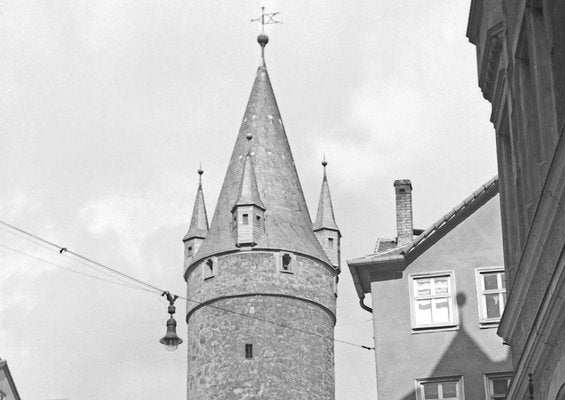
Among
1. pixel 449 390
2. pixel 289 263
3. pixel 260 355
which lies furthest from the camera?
pixel 289 263

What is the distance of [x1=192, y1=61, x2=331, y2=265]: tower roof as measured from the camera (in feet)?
154

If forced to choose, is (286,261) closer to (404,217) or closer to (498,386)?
(404,217)

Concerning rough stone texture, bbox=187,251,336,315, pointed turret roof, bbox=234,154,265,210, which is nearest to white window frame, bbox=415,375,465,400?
rough stone texture, bbox=187,251,336,315

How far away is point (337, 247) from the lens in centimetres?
4950

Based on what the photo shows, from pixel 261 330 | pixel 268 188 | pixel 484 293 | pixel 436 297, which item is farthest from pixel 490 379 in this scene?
pixel 268 188

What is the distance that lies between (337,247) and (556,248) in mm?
38389

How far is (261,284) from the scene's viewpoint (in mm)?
45344

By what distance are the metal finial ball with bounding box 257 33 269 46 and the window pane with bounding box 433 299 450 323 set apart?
28.7 meters

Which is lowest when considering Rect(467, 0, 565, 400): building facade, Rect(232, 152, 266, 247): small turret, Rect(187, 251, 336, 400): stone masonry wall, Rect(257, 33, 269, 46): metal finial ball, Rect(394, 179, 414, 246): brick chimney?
Rect(467, 0, 565, 400): building facade

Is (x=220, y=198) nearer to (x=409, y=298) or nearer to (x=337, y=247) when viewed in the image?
(x=337, y=247)

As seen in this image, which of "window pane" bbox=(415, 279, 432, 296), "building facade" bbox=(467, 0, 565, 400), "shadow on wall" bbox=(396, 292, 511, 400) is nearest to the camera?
"building facade" bbox=(467, 0, 565, 400)

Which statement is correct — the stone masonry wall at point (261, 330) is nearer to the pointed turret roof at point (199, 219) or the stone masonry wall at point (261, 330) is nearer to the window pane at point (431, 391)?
the pointed turret roof at point (199, 219)

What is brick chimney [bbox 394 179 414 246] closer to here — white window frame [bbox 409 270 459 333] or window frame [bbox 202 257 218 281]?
white window frame [bbox 409 270 459 333]

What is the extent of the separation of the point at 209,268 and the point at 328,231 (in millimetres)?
5077
